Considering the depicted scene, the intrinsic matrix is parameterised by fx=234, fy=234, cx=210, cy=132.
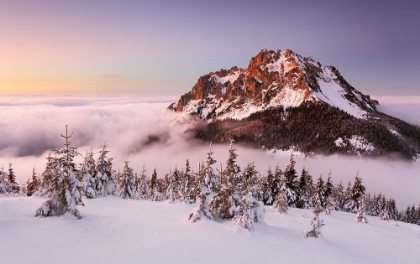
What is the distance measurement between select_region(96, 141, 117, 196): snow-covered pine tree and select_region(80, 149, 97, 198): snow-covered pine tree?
0.72 metres

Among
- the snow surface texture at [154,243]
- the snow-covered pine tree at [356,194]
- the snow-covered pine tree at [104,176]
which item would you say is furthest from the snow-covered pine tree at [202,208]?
the snow-covered pine tree at [356,194]

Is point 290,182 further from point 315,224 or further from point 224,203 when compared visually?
point 224,203

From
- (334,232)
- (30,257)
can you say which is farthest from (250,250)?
(334,232)

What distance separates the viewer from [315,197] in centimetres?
5403

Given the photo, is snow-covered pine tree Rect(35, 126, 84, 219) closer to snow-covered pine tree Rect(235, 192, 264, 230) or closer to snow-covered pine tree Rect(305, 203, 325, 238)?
snow-covered pine tree Rect(235, 192, 264, 230)

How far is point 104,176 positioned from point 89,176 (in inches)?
155

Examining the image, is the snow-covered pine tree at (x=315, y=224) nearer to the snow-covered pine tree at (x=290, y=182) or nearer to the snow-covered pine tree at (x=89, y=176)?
the snow-covered pine tree at (x=89, y=176)

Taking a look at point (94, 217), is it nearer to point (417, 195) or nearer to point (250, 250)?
point (250, 250)

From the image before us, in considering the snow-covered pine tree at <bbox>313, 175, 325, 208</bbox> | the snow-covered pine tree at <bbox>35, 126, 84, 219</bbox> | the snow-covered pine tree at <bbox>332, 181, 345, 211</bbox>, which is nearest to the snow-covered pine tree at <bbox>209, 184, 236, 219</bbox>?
the snow-covered pine tree at <bbox>35, 126, 84, 219</bbox>

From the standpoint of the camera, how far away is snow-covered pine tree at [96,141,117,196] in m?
35.3

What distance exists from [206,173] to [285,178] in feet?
98.4

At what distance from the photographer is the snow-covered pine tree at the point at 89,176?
28630mm

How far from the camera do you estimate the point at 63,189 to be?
15.3 metres

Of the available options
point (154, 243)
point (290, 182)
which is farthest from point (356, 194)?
point (154, 243)
